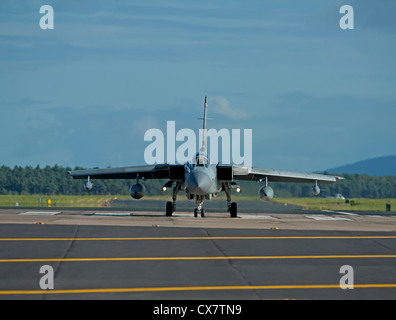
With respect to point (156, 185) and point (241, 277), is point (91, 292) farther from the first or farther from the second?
point (156, 185)

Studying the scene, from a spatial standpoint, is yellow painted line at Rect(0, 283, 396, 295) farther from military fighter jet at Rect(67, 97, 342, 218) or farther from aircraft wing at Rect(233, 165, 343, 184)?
aircraft wing at Rect(233, 165, 343, 184)

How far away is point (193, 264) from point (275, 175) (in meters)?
27.0

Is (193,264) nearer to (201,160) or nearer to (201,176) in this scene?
(201,176)

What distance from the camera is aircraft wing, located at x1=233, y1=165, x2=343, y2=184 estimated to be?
38125 millimetres

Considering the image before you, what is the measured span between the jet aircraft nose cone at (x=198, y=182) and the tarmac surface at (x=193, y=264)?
877 cm

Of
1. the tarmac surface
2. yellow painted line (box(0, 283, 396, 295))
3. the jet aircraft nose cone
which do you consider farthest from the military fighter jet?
yellow painted line (box(0, 283, 396, 295))

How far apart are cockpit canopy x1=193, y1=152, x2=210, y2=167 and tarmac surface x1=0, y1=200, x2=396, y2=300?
10.6 meters

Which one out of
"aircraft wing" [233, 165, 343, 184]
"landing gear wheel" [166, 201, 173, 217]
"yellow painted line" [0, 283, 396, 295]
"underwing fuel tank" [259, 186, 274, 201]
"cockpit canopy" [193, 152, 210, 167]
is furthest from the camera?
"aircraft wing" [233, 165, 343, 184]

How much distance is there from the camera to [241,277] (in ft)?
41.5

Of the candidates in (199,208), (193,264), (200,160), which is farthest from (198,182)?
(193,264)

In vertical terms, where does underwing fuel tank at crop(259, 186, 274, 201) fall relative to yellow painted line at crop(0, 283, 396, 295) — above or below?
above

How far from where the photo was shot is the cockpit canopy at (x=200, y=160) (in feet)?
109

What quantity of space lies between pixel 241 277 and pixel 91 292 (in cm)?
346

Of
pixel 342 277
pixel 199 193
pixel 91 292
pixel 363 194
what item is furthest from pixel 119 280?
pixel 363 194
